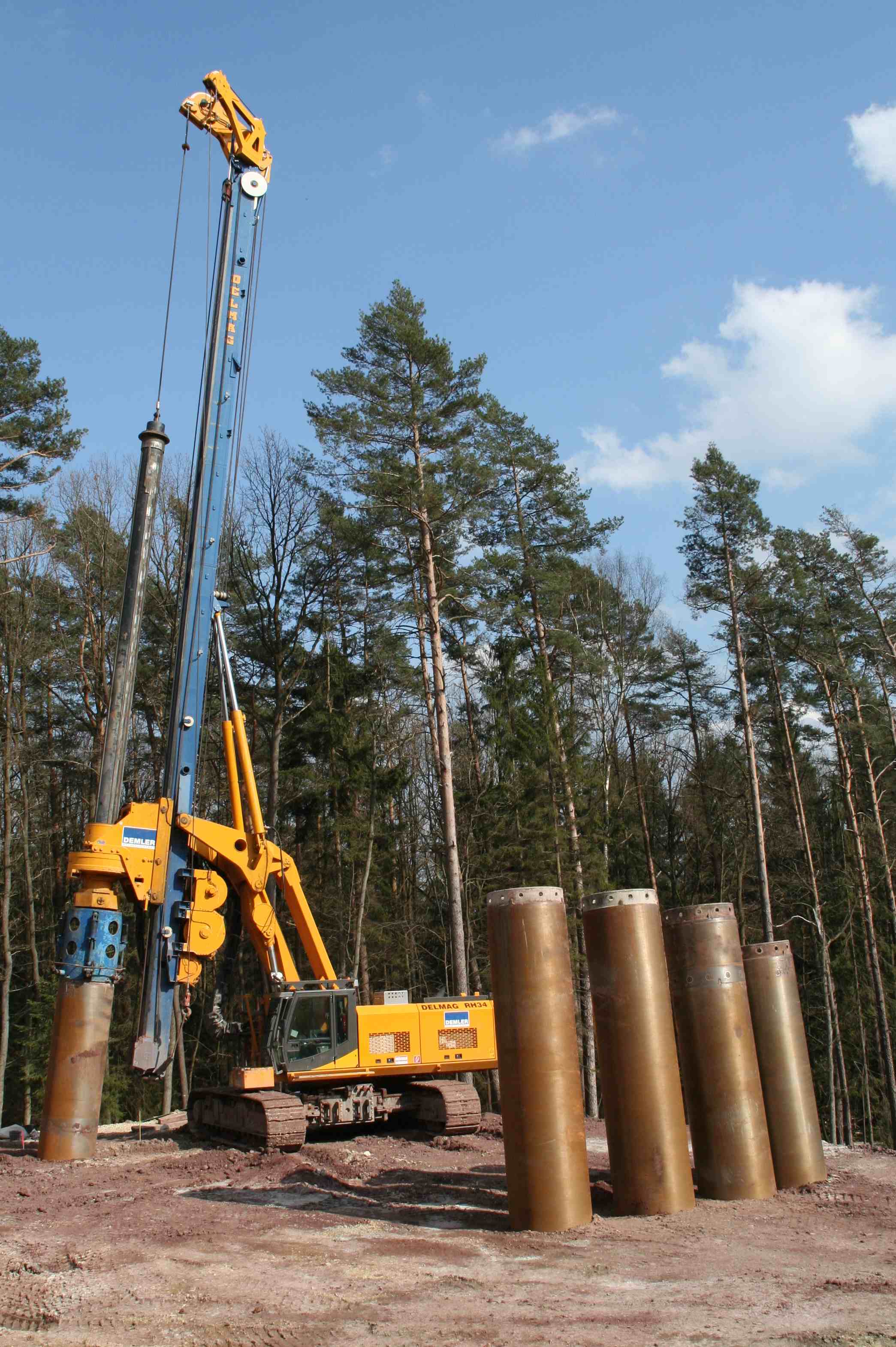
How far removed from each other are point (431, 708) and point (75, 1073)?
13.4 m

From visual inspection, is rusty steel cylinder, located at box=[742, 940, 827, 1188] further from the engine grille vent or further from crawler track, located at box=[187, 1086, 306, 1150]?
the engine grille vent

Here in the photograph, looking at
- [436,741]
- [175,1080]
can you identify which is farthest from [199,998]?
[436,741]

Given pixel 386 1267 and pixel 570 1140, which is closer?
pixel 386 1267

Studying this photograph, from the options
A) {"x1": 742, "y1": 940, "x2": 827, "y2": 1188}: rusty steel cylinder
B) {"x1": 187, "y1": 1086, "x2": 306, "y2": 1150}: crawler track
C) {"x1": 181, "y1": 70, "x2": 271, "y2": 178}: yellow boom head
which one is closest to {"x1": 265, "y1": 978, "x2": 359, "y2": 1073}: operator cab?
{"x1": 187, "y1": 1086, "x2": 306, "y2": 1150}: crawler track

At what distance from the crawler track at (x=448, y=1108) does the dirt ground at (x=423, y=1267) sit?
104 inches

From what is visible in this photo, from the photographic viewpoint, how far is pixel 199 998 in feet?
92.3

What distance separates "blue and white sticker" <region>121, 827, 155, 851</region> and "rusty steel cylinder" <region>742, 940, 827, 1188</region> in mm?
7193

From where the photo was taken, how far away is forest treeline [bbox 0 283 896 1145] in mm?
22688

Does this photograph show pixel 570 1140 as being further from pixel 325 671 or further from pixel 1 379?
pixel 325 671

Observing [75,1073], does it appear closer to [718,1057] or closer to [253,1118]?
[253,1118]

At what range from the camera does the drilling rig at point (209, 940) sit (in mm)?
12156

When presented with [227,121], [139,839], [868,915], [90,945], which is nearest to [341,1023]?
[90,945]

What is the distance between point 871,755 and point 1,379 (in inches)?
1066

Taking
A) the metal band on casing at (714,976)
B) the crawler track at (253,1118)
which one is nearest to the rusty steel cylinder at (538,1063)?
the metal band on casing at (714,976)
